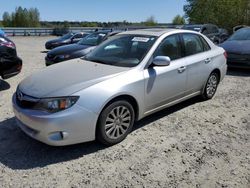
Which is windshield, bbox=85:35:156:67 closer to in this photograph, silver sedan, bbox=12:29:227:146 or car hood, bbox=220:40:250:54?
silver sedan, bbox=12:29:227:146

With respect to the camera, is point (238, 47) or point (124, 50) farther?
point (238, 47)

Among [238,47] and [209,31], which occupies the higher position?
[209,31]

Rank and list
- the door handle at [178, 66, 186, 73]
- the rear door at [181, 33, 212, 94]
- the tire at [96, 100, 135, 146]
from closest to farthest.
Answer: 1. the tire at [96, 100, 135, 146]
2. the door handle at [178, 66, 186, 73]
3. the rear door at [181, 33, 212, 94]

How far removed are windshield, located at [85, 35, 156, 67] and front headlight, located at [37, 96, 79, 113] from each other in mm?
1136

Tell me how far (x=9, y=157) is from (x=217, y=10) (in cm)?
2652

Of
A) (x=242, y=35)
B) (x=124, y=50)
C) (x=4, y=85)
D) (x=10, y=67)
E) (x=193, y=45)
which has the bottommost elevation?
(x=4, y=85)

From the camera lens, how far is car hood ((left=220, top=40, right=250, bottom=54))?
8.80 meters

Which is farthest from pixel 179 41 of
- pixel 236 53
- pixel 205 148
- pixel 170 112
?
pixel 236 53

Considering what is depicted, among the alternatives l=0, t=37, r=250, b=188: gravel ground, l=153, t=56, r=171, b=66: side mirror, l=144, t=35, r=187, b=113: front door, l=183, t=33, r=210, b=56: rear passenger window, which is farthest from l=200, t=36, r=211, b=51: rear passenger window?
l=153, t=56, r=171, b=66: side mirror

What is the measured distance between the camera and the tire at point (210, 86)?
5816mm

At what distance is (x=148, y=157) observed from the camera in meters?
3.65

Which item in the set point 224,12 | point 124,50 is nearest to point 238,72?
point 124,50

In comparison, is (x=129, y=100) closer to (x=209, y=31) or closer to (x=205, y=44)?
(x=205, y=44)

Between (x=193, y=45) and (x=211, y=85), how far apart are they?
1105 millimetres
